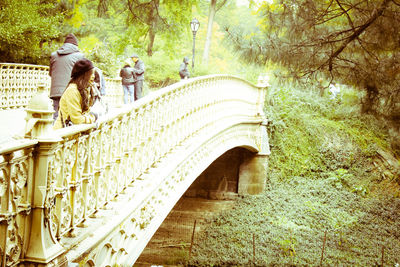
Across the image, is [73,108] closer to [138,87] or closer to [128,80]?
[128,80]

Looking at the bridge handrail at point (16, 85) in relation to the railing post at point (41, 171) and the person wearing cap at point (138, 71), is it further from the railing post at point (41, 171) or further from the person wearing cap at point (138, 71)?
the railing post at point (41, 171)

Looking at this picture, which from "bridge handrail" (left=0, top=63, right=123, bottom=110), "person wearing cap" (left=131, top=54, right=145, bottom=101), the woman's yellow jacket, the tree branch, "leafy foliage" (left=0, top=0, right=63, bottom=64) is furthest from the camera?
"leafy foliage" (left=0, top=0, right=63, bottom=64)

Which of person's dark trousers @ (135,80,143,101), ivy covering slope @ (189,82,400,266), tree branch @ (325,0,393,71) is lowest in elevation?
ivy covering slope @ (189,82,400,266)

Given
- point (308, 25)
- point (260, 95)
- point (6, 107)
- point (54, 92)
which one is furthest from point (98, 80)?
point (260, 95)

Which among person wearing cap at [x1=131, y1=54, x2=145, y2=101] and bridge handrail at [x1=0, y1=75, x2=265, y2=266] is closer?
bridge handrail at [x1=0, y1=75, x2=265, y2=266]

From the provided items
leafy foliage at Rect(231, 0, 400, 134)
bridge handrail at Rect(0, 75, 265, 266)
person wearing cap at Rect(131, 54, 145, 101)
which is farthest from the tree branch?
person wearing cap at Rect(131, 54, 145, 101)

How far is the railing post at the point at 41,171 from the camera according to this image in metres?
2.90

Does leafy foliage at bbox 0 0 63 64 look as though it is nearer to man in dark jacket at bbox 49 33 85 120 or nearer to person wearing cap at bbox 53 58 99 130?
man in dark jacket at bbox 49 33 85 120

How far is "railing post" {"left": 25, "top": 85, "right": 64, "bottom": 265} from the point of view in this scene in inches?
→ 114

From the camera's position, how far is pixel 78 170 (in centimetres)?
375

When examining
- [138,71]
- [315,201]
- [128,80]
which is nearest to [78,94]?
[138,71]

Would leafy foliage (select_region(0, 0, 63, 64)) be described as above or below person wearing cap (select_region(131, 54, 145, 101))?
above

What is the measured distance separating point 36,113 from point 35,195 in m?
0.57

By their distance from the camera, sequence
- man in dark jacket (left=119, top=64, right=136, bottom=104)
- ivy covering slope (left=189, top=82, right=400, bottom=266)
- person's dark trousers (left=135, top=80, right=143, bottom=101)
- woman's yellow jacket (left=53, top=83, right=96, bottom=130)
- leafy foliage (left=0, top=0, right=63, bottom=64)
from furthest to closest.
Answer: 1. leafy foliage (left=0, top=0, right=63, bottom=64)
2. person's dark trousers (left=135, top=80, right=143, bottom=101)
3. man in dark jacket (left=119, top=64, right=136, bottom=104)
4. ivy covering slope (left=189, top=82, right=400, bottom=266)
5. woman's yellow jacket (left=53, top=83, right=96, bottom=130)
